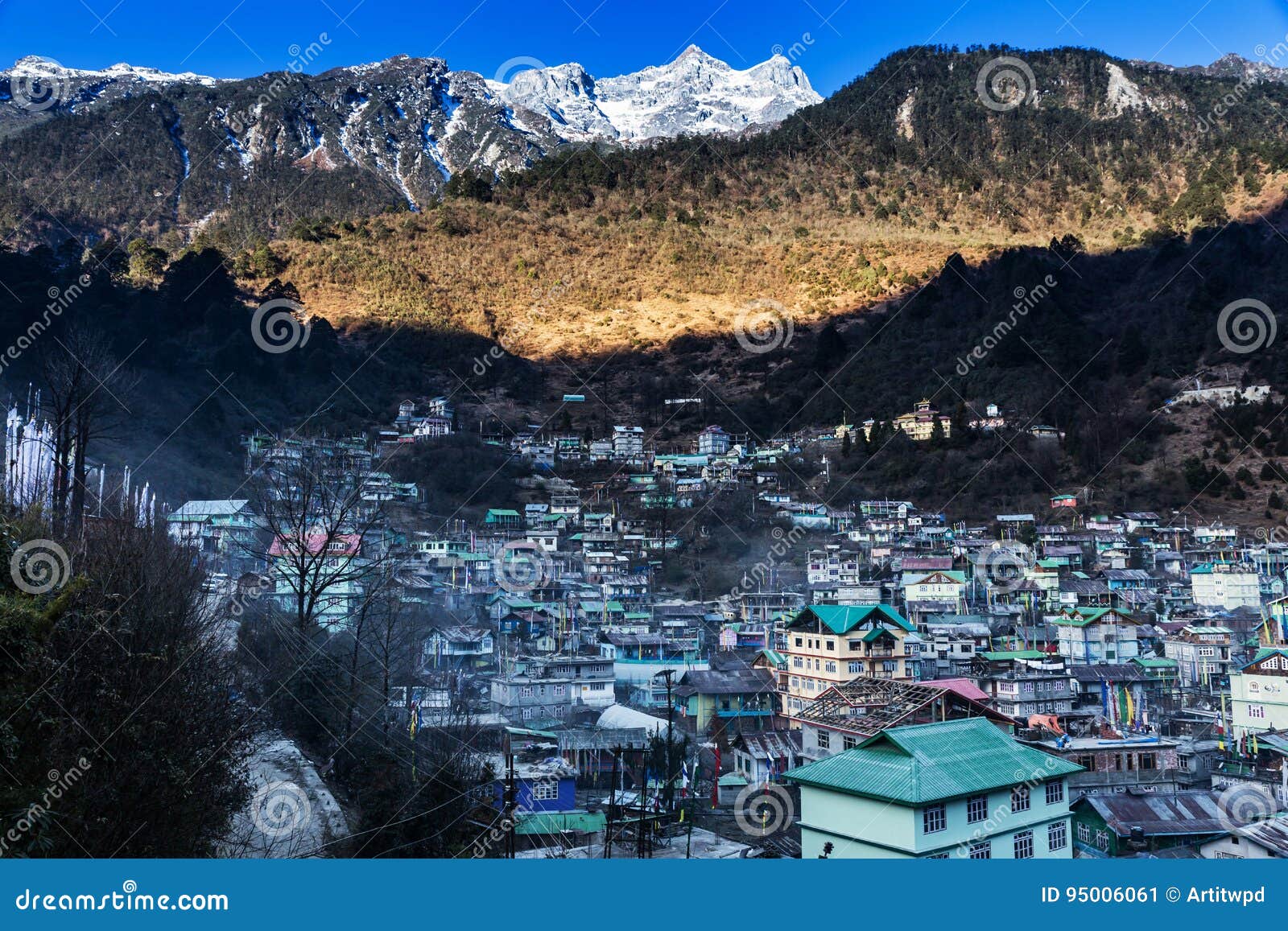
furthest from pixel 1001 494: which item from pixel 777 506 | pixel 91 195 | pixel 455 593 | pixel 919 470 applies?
pixel 91 195

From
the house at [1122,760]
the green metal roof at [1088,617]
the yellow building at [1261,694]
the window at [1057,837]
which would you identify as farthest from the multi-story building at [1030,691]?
the window at [1057,837]

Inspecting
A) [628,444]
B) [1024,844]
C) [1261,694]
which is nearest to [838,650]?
[1261,694]

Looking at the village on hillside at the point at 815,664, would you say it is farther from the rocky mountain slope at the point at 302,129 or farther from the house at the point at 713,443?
the rocky mountain slope at the point at 302,129

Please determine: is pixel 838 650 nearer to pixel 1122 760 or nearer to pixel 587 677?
pixel 1122 760

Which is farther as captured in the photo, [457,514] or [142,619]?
[457,514]

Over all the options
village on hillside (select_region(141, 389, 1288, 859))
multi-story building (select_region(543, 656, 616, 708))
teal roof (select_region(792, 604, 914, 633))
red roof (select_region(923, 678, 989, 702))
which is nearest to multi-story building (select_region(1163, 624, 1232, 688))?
village on hillside (select_region(141, 389, 1288, 859))

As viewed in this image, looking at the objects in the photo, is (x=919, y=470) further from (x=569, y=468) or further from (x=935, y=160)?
(x=935, y=160)

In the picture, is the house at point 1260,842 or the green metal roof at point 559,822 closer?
the house at point 1260,842
